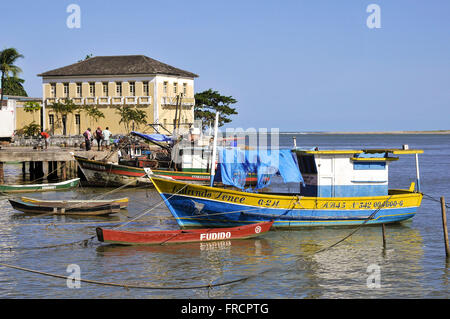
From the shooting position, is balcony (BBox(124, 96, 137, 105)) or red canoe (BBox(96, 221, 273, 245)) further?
balcony (BBox(124, 96, 137, 105))

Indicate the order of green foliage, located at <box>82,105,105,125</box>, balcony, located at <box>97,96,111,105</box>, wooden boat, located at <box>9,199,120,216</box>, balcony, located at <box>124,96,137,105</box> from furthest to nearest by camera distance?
balcony, located at <box>97,96,111,105</box>
green foliage, located at <box>82,105,105,125</box>
balcony, located at <box>124,96,137,105</box>
wooden boat, located at <box>9,199,120,216</box>

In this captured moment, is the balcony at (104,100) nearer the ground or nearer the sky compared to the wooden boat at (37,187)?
nearer the sky

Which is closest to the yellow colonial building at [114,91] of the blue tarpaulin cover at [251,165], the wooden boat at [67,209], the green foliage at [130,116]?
the green foliage at [130,116]

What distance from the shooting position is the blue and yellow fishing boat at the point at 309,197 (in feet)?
79.3

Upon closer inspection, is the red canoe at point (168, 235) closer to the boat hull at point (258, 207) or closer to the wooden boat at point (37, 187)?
the boat hull at point (258, 207)

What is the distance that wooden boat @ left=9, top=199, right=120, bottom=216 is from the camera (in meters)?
28.7

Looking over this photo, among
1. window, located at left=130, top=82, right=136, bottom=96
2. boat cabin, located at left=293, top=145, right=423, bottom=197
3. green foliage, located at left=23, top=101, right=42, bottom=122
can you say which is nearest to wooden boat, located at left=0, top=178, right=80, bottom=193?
boat cabin, located at left=293, top=145, right=423, bottom=197

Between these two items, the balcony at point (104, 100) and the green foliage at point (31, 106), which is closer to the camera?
the balcony at point (104, 100)

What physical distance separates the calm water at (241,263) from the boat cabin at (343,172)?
171 cm

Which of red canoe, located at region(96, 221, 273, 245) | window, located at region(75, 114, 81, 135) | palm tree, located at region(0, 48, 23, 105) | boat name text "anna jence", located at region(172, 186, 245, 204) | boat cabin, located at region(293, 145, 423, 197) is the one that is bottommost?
red canoe, located at region(96, 221, 273, 245)

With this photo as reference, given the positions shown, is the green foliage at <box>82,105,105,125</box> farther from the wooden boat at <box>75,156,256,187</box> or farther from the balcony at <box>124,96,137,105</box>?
the wooden boat at <box>75,156,256,187</box>

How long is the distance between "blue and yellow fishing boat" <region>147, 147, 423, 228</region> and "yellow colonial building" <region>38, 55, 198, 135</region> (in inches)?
1718
